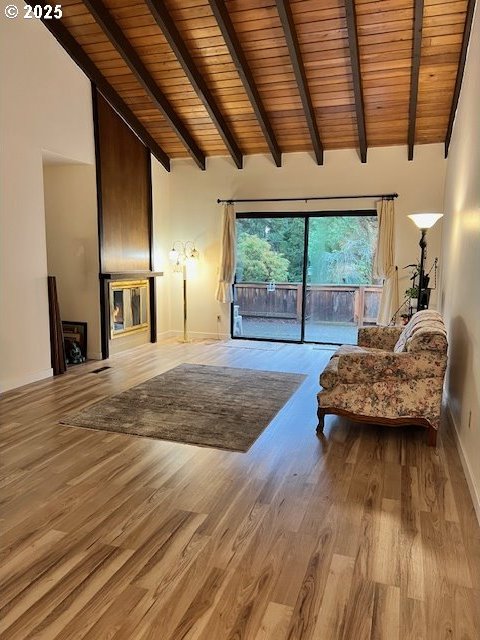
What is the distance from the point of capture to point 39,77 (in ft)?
16.0

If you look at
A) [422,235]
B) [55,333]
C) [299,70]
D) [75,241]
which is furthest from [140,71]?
[422,235]

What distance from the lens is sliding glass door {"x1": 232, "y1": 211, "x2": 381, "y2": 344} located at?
702 centimetres

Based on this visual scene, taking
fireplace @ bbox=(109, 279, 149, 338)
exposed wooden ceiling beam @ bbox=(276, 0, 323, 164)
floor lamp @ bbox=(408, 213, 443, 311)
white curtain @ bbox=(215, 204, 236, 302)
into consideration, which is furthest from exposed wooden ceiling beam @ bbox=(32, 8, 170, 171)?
floor lamp @ bbox=(408, 213, 443, 311)

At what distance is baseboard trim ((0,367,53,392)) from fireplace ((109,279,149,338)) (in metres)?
1.28

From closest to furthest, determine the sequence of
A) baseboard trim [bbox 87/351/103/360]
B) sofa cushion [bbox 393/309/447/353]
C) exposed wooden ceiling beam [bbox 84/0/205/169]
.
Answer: sofa cushion [bbox 393/309/447/353]
exposed wooden ceiling beam [bbox 84/0/205/169]
baseboard trim [bbox 87/351/103/360]

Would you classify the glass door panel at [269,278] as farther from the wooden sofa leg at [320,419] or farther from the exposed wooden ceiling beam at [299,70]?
the wooden sofa leg at [320,419]

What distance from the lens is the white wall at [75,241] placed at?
5863 millimetres

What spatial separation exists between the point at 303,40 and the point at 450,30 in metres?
1.48

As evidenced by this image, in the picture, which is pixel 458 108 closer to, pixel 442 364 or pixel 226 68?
pixel 226 68

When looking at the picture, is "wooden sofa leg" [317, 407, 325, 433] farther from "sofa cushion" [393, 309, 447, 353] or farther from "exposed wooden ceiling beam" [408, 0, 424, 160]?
"exposed wooden ceiling beam" [408, 0, 424, 160]

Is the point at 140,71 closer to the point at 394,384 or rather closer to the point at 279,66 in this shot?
the point at 279,66

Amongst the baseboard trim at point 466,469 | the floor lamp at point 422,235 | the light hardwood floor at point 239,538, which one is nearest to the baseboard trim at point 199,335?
the floor lamp at point 422,235

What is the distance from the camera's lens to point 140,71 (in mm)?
5523

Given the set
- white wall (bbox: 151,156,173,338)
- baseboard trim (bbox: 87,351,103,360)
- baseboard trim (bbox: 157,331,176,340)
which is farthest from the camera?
baseboard trim (bbox: 157,331,176,340)
